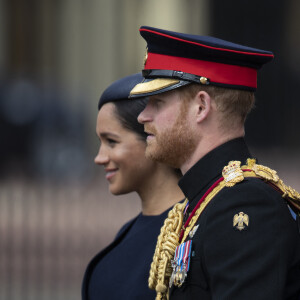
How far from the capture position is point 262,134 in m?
6.99

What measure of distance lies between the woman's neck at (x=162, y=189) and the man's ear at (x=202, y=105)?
2.29 feet

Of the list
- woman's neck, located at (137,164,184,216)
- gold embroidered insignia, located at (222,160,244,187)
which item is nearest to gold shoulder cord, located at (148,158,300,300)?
gold embroidered insignia, located at (222,160,244,187)

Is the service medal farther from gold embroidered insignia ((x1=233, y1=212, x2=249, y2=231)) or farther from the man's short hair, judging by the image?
the man's short hair

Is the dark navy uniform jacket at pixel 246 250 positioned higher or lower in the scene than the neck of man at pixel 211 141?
lower

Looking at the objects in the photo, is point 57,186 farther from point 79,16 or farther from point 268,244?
point 268,244

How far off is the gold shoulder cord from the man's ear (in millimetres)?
154

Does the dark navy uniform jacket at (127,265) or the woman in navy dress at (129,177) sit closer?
the dark navy uniform jacket at (127,265)

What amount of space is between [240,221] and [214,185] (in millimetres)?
244

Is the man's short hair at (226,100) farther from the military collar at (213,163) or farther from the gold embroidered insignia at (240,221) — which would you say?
the gold embroidered insignia at (240,221)

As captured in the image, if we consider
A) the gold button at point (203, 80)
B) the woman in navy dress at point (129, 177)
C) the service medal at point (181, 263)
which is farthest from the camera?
the woman in navy dress at point (129, 177)

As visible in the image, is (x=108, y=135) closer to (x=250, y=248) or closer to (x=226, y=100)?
(x=226, y=100)

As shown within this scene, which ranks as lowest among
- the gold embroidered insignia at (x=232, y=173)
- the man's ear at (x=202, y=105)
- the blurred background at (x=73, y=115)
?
the blurred background at (x=73, y=115)

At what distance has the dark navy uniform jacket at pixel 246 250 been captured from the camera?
6.18ft

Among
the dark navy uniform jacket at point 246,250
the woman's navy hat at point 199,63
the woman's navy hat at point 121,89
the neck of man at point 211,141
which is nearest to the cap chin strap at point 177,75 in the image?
the woman's navy hat at point 199,63
